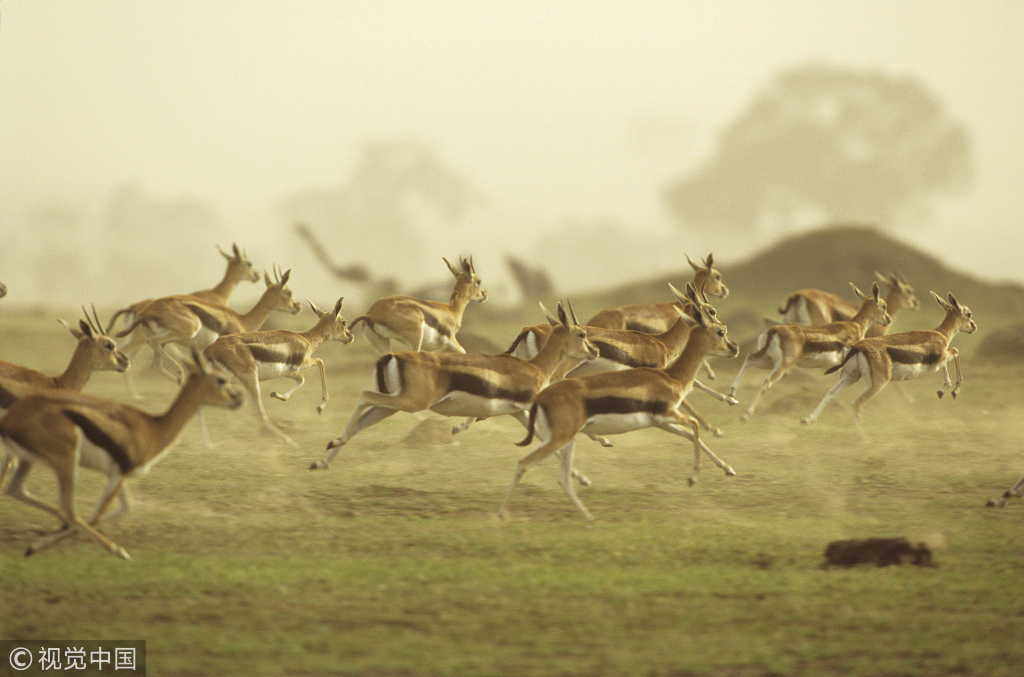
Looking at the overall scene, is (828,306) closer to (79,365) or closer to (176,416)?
(79,365)

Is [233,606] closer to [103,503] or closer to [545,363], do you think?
[103,503]

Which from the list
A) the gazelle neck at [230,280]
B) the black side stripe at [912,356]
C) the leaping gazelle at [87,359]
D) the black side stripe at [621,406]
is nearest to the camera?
the black side stripe at [621,406]

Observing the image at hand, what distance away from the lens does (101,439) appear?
7.73 meters

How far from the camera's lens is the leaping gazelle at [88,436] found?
7531mm

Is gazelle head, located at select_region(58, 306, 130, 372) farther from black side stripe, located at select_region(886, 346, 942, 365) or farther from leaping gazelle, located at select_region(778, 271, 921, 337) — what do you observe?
leaping gazelle, located at select_region(778, 271, 921, 337)

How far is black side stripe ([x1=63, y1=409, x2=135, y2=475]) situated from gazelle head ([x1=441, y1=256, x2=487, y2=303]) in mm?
8083

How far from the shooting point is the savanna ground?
6844 millimetres

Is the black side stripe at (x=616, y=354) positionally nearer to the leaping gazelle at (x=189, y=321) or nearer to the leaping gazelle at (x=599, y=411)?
the leaping gazelle at (x=599, y=411)

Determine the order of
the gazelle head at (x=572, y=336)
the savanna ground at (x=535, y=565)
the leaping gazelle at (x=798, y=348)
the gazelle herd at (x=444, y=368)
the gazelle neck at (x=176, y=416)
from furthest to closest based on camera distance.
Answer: the leaping gazelle at (x=798, y=348), the gazelle head at (x=572, y=336), the gazelle neck at (x=176, y=416), the gazelle herd at (x=444, y=368), the savanna ground at (x=535, y=565)

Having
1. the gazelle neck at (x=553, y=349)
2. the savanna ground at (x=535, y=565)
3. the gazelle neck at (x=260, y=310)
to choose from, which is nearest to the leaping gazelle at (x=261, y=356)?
the savanna ground at (x=535, y=565)

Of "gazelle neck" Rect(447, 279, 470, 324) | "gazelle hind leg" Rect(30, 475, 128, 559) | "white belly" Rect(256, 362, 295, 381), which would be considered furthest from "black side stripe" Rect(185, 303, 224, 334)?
"gazelle hind leg" Rect(30, 475, 128, 559)

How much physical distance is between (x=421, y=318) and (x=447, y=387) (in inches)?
167

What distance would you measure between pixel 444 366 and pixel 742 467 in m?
3.57

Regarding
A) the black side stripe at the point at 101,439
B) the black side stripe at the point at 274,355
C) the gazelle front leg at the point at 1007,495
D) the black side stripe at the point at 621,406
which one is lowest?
the gazelle front leg at the point at 1007,495
